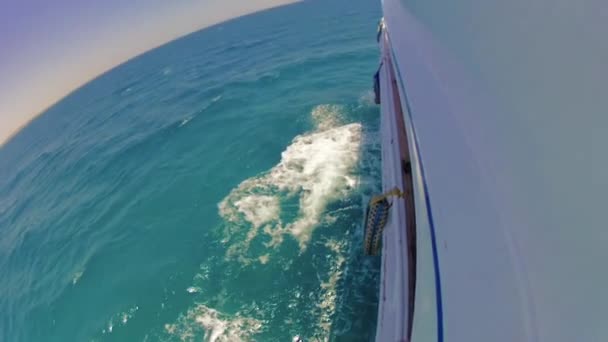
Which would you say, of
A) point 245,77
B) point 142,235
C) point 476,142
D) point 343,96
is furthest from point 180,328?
point 245,77

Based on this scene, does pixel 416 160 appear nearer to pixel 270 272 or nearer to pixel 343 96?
pixel 270 272

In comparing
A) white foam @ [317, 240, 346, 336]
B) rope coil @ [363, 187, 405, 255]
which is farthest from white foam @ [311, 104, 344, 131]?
rope coil @ [363, 187, 405, 255]

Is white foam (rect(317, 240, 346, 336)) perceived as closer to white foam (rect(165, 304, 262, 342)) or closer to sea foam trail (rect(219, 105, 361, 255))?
sea foam trail (rect(219, 105, 361, 255))

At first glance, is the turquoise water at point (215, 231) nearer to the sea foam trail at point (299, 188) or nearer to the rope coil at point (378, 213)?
the sea foam trail at point (299, 188)

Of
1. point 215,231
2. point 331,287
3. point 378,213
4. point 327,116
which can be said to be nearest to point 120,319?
point 215,231

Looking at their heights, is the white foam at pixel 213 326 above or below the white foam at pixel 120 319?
above

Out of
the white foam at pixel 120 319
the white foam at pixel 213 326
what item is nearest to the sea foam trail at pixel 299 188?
the white foam at pixel 213 326
